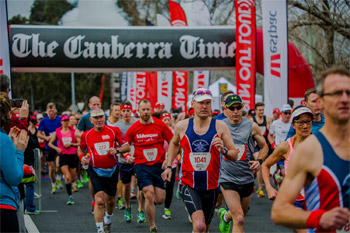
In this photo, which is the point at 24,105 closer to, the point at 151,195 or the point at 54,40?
the point at 151,195

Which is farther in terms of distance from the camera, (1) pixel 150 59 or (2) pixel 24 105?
(1) pixel 150 59

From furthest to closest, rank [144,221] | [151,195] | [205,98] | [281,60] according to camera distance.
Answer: [281,60]
[144,221]
[151,195]
[205,98]

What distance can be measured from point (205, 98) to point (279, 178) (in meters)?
5.79

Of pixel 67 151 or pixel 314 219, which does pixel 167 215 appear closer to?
pixel 67 151

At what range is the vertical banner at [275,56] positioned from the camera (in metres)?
13.2

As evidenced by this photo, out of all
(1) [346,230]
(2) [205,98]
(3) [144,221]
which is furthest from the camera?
(3) [144,221]

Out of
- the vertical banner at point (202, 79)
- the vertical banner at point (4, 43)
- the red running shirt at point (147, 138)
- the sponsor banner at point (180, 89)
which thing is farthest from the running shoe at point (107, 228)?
the sponsor banner at point (180, 89)

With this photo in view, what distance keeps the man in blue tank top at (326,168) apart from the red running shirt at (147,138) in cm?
594

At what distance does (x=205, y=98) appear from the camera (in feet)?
21.3

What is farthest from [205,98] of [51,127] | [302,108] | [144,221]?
[51,127]

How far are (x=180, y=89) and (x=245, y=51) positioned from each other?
7679 millimetres

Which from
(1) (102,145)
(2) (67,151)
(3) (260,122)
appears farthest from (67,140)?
(3) (260,122)

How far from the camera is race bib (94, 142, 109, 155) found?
28.0ft

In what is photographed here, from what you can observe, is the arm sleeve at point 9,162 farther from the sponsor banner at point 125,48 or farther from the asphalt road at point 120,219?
the sponsor banner at point 125,48
